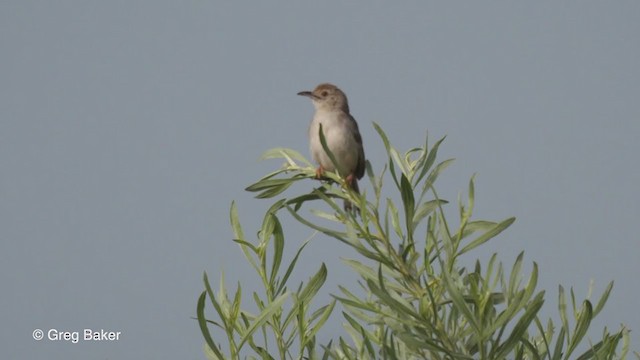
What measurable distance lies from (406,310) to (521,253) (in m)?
0.61

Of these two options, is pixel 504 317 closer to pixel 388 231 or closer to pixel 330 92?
pixel 388 231

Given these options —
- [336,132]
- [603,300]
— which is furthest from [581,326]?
[336,132]

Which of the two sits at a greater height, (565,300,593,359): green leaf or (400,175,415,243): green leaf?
(400,175,415,243): green leaf

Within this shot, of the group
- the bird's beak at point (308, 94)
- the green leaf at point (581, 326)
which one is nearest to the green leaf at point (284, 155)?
the green leaf at point (581, 326)

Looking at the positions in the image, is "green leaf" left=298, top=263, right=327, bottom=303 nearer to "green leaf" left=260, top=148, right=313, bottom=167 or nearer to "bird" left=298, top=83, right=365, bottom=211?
"green leaf" left=260, top=148, right=313, bottom=167

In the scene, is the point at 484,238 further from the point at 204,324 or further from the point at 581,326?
the point at 204,324

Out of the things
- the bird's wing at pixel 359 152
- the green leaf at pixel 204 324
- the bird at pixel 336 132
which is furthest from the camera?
the bird's wing at pixel 359 152

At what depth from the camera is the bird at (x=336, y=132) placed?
906cm

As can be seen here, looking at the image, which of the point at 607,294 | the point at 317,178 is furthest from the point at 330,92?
the point at 607,294

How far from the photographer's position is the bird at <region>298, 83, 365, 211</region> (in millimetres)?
9062

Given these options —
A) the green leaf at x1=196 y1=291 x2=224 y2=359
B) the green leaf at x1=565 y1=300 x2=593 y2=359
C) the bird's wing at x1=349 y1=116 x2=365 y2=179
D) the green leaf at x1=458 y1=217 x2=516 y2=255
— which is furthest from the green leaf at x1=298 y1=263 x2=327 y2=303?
the bird's wing at x1=349 y1=116 x2=365 y2=179

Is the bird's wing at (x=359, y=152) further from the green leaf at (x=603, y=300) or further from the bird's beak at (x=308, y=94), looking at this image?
the green leaf at (x=603, y=300)

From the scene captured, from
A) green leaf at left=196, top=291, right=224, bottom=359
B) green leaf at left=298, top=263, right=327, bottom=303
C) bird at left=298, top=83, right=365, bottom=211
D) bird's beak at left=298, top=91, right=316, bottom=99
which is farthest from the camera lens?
bird's beak at left=298, top=91, right=316, bottom=99

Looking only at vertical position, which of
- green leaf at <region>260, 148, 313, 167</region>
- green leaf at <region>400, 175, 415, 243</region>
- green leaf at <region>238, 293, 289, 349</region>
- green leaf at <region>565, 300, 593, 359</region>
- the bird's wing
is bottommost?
green leaf at <region>565, 300, 593, 359</region>
